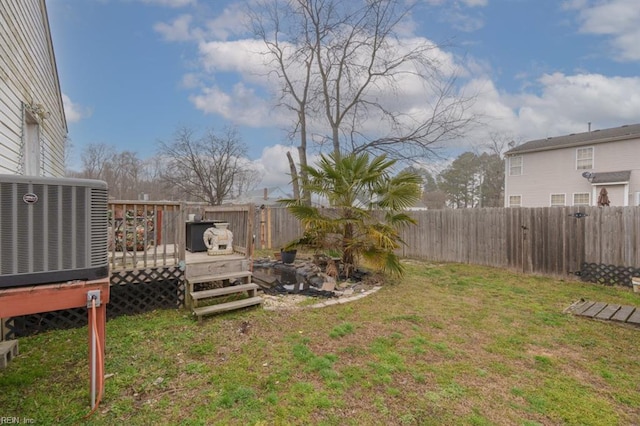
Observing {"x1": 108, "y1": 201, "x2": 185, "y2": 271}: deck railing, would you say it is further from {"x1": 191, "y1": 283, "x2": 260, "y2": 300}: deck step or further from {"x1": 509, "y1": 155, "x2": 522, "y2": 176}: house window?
{"x1": 509, "y1": 155, "x2": 522, "y2": 176}: house window

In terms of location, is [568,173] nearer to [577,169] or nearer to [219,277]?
[577,169]

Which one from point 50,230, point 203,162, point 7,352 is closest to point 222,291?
point 7,352

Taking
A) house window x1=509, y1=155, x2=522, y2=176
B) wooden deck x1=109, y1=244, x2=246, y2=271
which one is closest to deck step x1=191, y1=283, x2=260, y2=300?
wooden deck x1=109, y1=244, x2=246, y2=271

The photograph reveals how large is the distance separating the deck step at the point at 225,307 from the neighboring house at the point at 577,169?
15.2m

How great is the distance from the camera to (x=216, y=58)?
1045 centimetres

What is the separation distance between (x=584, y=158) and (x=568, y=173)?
89cm

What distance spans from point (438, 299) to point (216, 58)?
389 inches

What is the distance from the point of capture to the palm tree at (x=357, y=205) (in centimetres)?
600

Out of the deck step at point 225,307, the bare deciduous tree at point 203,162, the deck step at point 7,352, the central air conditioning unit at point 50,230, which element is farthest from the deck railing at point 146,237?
the bare deciduous tree at point 203,162

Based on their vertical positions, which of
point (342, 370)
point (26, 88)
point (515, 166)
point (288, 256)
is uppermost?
point (515, 166)

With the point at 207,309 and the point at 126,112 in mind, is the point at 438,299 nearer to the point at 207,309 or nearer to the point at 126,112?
the point at 207,309

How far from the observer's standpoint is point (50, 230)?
1.90 meters

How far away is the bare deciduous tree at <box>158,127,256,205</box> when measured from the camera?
59.1 ft

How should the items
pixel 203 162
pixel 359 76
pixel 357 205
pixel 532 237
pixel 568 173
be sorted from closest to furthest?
pixel 357 205 < pixel 532 237 < pixel 359 76 < pixel 568 173 < pixel 203 162
